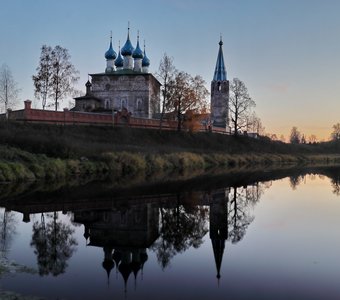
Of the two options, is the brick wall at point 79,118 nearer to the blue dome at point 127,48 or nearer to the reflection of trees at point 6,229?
the blue dome at point 127,48

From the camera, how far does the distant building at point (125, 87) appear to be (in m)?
50.9

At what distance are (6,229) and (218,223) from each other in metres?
5.91

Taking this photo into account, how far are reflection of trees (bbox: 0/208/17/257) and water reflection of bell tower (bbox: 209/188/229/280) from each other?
4380 mm

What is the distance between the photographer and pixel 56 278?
265 inches

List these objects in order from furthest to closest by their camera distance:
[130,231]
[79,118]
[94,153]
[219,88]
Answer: [219,88] → [79,118] → [94,153] → [130,231]

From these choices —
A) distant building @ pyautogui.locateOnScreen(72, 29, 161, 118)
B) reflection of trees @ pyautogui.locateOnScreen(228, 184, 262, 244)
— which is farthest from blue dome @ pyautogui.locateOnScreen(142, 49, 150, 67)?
reflection of trees @ pyautogui.locateOnScreen(228, 184, 262, 244)

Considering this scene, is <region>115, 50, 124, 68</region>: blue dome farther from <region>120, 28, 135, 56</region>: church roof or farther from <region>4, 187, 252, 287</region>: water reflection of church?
<region>4, 187, 252, 287</region>: water reflection of church

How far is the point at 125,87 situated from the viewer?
170ft

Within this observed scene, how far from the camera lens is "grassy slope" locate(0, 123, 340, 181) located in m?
20.9

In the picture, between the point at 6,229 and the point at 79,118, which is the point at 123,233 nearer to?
the point at 6,229

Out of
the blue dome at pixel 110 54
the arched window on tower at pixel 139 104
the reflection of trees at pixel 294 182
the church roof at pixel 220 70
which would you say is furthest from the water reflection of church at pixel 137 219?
the church roof at pixel 220 70

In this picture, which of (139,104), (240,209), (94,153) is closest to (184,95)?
(139,104)

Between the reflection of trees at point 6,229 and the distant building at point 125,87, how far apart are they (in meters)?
37.4

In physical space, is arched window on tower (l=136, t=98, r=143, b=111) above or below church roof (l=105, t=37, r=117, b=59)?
below
